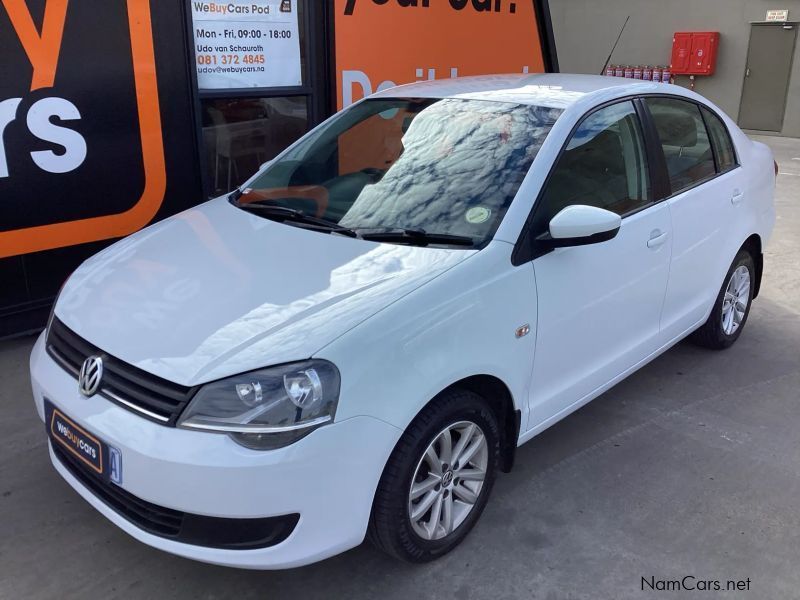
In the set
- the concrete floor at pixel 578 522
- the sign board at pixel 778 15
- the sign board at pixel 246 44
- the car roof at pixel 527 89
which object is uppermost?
the sign board at pixel 778 15

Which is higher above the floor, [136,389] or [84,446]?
[136,389]

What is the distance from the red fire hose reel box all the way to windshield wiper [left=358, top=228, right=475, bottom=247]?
16.4 m

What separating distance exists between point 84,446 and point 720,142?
146 inches

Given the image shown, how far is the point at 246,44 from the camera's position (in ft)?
18.5

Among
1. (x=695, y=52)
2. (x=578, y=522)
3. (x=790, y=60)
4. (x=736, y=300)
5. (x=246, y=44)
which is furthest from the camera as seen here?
A: (x=695, y=52)

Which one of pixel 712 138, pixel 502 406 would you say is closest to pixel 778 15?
pixel 712 138

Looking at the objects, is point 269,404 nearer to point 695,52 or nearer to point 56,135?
point 56,135

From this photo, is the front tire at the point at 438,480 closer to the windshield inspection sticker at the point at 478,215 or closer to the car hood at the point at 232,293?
the car hood at the point at 232,293

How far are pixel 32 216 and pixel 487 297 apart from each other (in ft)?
10.6

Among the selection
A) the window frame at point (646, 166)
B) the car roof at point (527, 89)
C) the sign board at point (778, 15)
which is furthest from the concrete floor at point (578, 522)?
the sign board at point (778, 15)

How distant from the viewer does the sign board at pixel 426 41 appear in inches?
244

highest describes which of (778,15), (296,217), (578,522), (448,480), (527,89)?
(778,15)

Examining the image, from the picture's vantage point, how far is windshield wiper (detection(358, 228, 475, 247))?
2.79 meters

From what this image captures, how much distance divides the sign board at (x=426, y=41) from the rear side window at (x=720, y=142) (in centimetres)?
305
